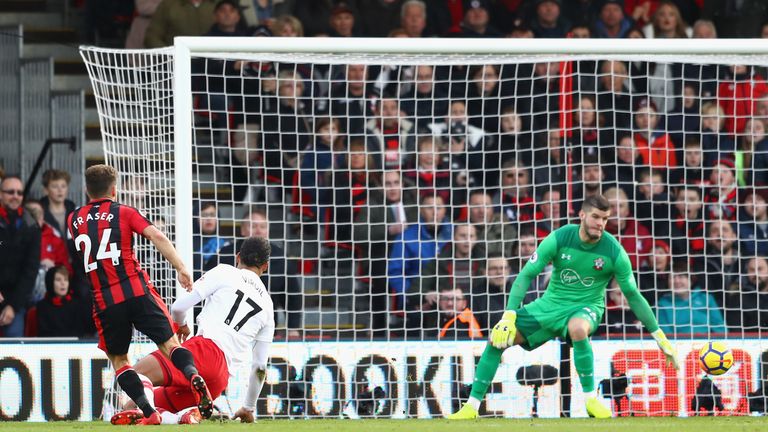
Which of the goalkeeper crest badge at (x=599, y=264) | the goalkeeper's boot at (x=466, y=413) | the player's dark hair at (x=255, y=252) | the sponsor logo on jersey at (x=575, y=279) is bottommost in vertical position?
the goalkeeper's boot at (x=466, y=413)

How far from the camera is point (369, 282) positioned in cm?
1180

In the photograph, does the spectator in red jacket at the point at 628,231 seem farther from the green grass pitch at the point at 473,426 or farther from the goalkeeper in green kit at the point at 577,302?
→ the green grass pitch at the point at 473,426

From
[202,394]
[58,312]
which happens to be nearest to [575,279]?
[202,394]

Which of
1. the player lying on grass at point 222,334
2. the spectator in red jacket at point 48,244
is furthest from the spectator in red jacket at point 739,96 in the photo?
the spectator in red jacket at point 48,244

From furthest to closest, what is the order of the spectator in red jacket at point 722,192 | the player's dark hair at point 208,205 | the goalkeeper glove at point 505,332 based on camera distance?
the spectator in red jacket at point 722,192
the player's dark hair at point 208,205
the goalkeeper glove at point 505,332

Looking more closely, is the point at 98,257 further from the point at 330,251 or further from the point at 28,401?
the point at 330,251

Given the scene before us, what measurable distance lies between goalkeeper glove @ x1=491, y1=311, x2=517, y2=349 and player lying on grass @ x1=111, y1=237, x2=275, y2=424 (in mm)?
1599

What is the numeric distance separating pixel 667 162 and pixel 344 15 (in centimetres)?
369

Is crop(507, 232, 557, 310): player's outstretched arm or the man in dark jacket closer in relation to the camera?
crop(507, 232, 557, 310): player's outstretched arm

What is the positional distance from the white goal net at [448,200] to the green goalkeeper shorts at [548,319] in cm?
119

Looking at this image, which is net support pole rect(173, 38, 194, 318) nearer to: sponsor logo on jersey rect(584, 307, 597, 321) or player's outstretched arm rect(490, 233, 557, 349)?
player's outstretched arm rect(490, 233, 557, 349)

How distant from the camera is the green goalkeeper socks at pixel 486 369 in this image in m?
9.61

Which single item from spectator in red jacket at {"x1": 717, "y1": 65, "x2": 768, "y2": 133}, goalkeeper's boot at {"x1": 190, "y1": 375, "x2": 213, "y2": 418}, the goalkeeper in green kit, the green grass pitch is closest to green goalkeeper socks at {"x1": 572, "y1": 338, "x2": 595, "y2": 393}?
the goalkeeper in green kit

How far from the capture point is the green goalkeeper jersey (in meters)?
9.61
